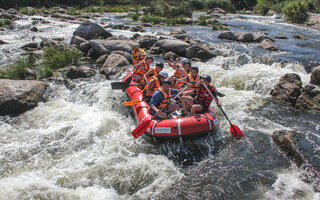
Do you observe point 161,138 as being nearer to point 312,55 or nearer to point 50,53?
point 50,53

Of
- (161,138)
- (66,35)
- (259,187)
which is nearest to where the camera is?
(259,187)

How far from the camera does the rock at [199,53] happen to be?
11.7 m

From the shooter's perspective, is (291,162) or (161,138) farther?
(161,138)

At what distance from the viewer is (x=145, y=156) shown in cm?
520

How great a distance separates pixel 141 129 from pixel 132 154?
1.89 ft

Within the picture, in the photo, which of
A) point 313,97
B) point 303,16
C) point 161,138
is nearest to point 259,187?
point 161,138

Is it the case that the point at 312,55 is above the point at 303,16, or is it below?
below

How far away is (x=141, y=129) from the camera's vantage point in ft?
18.0

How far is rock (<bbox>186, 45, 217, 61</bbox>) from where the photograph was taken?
38.4 feet

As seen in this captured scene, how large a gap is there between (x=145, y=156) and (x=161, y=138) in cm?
53

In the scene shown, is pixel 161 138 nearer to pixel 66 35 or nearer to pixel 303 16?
pixel 66 35

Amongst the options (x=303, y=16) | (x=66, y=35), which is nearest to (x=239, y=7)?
(x=303, y=16)

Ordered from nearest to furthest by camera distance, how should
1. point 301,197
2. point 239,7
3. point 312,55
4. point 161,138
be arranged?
1. point 301,197
2. point 161,138
3. point 312,55
4. point 239,7

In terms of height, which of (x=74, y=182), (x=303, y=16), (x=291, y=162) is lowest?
(x=74, y=182)
